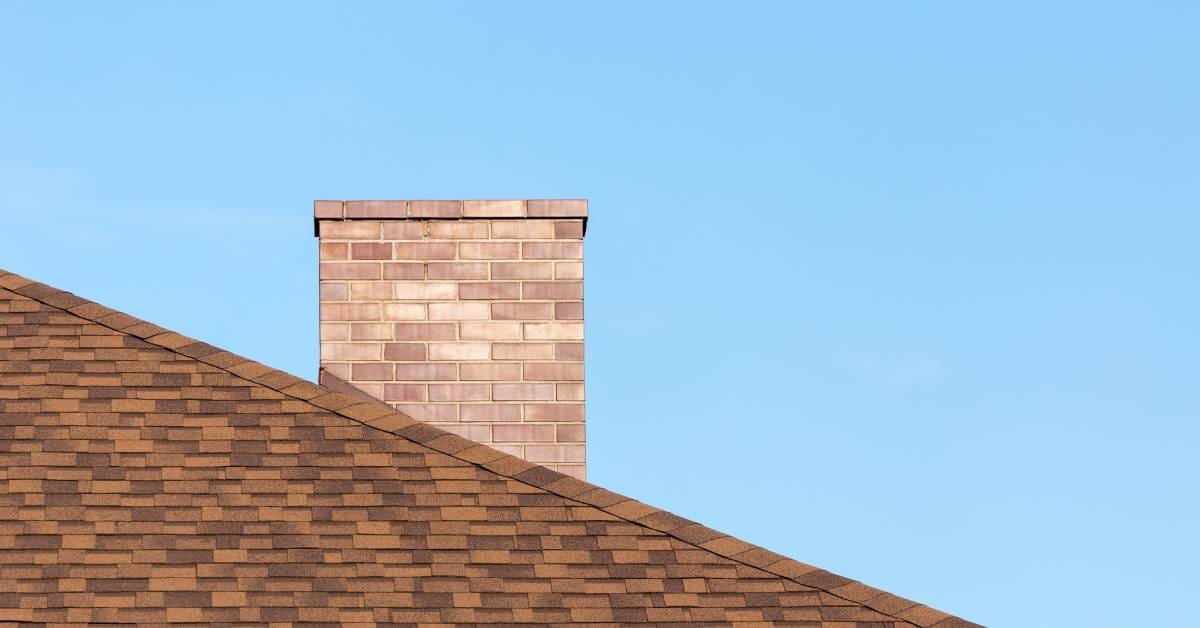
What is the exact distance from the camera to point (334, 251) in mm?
15922

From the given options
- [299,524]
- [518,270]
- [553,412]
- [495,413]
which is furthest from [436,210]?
[299,524]

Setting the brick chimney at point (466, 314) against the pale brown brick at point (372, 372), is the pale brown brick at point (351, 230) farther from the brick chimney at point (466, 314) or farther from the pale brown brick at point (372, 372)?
the pale brown brick at point (372, 372)

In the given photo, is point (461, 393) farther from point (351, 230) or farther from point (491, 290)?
point (351, 230)

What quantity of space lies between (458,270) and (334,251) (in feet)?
3.10

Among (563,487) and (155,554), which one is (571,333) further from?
(155,554)

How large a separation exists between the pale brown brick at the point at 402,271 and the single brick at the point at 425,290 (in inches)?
2.2

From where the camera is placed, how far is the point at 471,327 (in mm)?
15766

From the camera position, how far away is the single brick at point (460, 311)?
51.8ft

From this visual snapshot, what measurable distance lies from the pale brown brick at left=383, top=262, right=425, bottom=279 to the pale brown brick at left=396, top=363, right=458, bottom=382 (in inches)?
27.7

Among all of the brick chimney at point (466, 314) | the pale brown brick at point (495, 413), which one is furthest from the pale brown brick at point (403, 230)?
the pale brown brick at point (495, 413)

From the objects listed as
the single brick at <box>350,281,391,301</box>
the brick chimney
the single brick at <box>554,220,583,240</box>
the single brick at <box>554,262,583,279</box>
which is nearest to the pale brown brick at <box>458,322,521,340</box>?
the brick chimney

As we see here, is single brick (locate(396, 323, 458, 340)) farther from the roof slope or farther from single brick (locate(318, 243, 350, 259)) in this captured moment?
the roof slope

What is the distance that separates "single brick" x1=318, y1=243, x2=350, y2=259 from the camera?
52.2ft

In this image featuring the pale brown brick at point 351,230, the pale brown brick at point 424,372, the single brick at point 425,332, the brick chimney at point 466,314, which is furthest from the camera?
the pale brown brick at point 351,230
